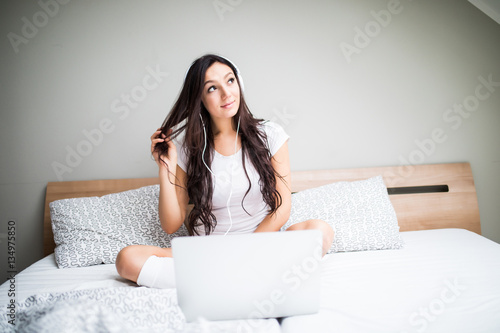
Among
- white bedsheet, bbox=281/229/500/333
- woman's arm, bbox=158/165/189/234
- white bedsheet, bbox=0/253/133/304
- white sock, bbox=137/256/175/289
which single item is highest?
woman's arm, bbox=158/165/189/234

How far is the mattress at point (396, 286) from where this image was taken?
3.01ft

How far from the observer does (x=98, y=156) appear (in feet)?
6.51

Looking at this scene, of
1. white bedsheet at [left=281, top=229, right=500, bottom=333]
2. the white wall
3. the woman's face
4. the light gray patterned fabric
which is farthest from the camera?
the white wall

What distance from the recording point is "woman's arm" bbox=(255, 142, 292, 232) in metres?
1.46

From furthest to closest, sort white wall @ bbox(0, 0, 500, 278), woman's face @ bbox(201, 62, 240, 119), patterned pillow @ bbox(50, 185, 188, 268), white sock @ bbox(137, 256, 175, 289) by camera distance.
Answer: white wall @ bbox(0, 0, 500, 278) < patterned pillow @ bbox(50, 185, 188, 268) < woman's face @ bbox(201, 62, 240, 119) < white sock @ bbox(137, 256, 175, 289)

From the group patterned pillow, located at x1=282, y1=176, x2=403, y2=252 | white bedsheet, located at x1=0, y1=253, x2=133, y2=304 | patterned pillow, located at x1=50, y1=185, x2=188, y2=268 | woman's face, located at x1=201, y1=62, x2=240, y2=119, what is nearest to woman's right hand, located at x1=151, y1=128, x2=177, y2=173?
woman's face, located at x1=201, y1=62, x2=240, y2=119

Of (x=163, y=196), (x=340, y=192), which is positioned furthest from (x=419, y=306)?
(x=163, y=196)

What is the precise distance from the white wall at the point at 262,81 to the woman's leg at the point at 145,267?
87 centimetres

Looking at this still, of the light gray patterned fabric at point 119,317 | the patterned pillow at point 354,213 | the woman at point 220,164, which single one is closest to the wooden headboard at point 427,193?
the patterned pillow at point 354,213

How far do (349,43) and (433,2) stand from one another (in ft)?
1.93

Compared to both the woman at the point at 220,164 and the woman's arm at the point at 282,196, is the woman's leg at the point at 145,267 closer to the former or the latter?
the woman at the point at 220,164

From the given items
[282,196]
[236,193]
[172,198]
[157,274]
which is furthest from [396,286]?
[172,198]

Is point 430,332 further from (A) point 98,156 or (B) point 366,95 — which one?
(A) point 98,156

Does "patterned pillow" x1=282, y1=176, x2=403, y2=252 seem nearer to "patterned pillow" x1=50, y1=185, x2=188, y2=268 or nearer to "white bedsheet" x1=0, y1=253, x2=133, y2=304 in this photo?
"patterned pillow" x1=50, y1=185, x2=188, y2=268
